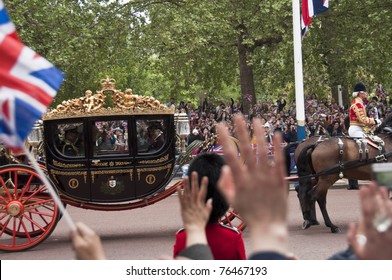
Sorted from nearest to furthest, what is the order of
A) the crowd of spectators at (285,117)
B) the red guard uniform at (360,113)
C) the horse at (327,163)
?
the horse at (327,163), the red guard uniform at (360,113), the crowd of spectators at (285,117)

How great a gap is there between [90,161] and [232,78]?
2255 centimetres

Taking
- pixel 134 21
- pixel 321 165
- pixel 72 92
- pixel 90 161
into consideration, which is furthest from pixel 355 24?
pixel 90 161

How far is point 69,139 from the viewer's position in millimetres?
10562

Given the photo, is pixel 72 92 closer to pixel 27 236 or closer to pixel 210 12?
pixel 210 12

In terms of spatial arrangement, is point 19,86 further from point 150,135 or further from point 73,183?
point 150,135

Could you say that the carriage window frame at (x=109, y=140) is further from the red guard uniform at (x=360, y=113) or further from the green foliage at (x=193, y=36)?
the green foliage at (x=193, y=36)

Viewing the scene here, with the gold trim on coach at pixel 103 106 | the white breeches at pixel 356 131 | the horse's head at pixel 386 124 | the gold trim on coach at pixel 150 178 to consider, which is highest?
the gold trim on coach at pixel 103 106

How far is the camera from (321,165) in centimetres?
1134

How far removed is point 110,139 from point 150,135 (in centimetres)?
47

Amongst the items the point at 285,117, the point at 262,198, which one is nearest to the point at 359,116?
the point at 262,198

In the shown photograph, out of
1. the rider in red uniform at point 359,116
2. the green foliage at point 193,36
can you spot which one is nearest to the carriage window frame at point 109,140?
the rider in red uniform at point 359,116

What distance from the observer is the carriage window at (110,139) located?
1048cm

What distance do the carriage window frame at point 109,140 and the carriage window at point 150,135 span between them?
0.15 metres

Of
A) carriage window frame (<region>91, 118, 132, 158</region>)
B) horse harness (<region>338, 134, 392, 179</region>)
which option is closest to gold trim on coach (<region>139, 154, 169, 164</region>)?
carriage window frame (<region>91, 118, 132, 158</region>)
